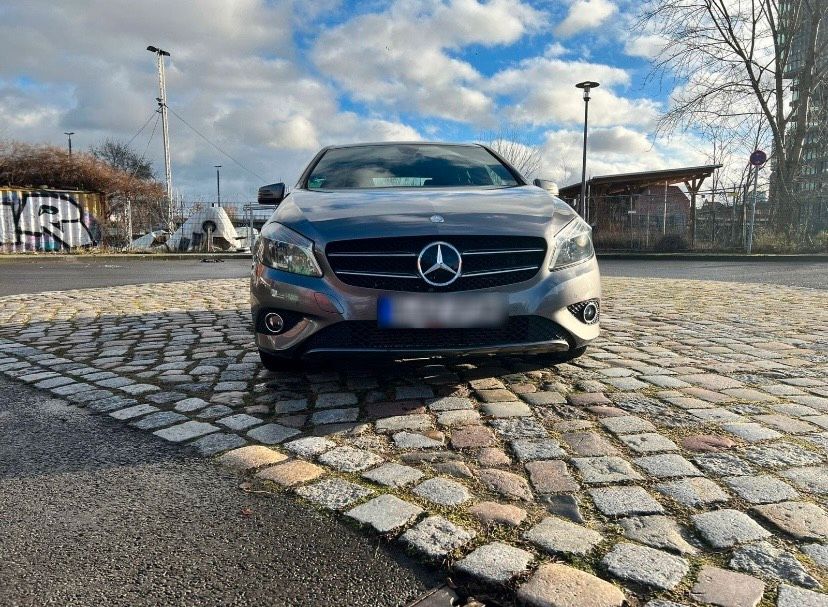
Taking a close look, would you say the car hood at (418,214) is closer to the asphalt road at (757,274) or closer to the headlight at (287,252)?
the headlight at (287,252)

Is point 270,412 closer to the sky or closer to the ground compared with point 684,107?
closer to the ground

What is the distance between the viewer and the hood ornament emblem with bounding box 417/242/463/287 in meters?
3.05

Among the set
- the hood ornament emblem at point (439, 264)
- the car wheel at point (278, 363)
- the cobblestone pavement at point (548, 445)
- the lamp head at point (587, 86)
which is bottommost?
the cobblestone pavement at point (548, 445)

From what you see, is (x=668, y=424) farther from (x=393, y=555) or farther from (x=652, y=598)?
(x=393, y=555)

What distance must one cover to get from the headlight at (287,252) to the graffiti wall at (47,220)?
21.3 metres

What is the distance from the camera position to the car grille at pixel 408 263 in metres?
3.06

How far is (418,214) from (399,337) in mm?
694

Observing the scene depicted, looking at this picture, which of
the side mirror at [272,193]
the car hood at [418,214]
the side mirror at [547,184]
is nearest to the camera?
the car hood at [418,214]

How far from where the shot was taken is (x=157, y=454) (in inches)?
102

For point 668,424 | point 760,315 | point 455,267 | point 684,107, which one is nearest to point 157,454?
point 455,267

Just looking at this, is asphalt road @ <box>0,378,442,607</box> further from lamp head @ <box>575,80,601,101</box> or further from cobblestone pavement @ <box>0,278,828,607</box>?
lamp head @ <box>575,80,601,101</box>

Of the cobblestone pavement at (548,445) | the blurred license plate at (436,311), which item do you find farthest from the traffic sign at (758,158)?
the blurred license plate at (436,311)

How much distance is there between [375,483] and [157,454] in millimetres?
1008

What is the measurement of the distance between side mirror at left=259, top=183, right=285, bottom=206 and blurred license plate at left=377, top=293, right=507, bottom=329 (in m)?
2.55
